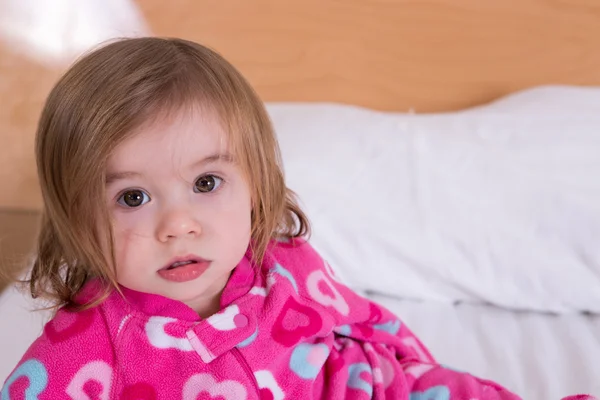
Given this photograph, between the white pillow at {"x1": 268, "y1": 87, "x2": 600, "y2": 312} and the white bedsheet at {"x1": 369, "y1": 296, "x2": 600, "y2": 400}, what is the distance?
0.02 m

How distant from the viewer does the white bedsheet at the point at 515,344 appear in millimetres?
963

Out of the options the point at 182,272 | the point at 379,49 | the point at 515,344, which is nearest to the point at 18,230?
the point at 379,49

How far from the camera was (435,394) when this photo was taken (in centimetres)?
84

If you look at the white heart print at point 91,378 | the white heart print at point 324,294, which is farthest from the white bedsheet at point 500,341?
the white heart print at point 91,378

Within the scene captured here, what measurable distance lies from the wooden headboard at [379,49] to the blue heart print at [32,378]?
80 centimetres

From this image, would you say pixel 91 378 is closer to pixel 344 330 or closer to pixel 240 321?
pixel 240 321

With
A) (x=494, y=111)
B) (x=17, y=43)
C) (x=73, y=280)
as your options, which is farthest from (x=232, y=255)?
(x=17, y=43)

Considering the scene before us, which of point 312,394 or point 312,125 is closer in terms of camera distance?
point 312,394

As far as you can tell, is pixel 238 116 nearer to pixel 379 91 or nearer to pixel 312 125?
pixel 312 125

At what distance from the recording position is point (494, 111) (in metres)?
1.24

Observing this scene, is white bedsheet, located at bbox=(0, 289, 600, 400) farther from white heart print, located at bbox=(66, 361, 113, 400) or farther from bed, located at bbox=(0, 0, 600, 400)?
white heart print, located at bbox=(66, 361, 113, 400)

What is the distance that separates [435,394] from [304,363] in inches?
6.7

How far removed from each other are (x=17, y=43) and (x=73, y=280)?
881mm

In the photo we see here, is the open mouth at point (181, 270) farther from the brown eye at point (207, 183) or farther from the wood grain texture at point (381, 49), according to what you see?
the wood grain texture at point (381, 49)
